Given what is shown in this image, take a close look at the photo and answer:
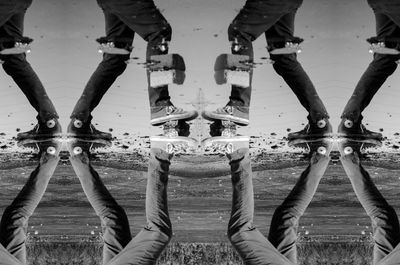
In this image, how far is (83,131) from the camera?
4.83 metres

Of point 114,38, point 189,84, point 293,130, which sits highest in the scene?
point 114,38

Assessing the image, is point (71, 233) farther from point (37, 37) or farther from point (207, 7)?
point (207, 7)

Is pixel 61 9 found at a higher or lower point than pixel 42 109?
higher

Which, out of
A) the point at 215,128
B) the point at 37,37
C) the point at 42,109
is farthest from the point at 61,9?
the point at 215,128

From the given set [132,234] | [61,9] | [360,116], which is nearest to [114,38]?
[61,9]

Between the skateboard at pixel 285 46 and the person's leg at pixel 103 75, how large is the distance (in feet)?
2.90

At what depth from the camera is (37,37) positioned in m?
4.87

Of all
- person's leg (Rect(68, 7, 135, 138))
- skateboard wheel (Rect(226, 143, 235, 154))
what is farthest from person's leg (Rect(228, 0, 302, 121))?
person's leg (Rect(68, 7, 135, 138))

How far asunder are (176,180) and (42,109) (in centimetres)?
96

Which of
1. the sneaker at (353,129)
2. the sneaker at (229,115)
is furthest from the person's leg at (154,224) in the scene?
the sneaker at (353,129)

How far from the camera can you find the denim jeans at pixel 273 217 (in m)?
4.68

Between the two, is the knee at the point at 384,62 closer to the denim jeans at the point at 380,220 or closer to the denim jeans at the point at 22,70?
the denim jeans at the point at 380,220

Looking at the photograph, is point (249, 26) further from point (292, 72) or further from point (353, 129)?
point (353, 129)

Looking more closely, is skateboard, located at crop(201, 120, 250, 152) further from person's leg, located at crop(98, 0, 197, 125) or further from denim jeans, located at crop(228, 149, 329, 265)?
person's leg, located at crop(98, 0, 197, 125)
